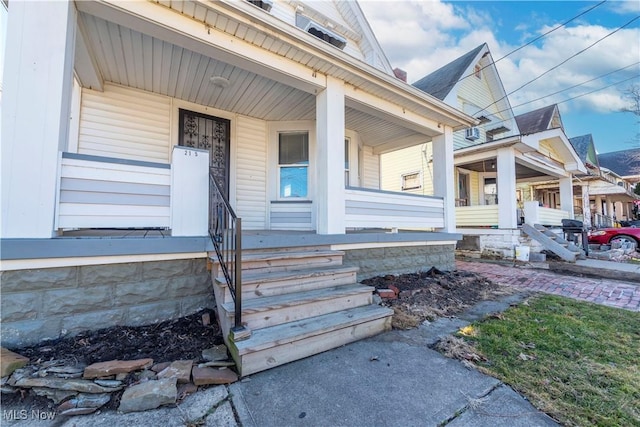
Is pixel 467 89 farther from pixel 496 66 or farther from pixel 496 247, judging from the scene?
pixel 496 247

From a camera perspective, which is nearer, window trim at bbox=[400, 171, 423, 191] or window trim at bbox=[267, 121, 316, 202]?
window trim at bbox=[267, 121, 316, 202]

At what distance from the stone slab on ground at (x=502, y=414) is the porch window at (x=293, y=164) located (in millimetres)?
4105

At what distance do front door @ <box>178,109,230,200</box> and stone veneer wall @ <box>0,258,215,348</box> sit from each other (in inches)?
82.5

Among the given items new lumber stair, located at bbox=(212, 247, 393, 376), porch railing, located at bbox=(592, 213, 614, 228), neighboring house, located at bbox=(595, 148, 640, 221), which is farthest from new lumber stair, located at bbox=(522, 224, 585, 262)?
neighboring house, located at bbox=(595, 148, 640, 221)

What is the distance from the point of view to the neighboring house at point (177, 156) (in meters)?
2.16

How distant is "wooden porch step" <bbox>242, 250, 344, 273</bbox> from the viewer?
2746mm

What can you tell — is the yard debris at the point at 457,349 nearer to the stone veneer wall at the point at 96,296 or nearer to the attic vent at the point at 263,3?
the stone veneer wall at the point at 96,296

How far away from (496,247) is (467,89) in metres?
6.40

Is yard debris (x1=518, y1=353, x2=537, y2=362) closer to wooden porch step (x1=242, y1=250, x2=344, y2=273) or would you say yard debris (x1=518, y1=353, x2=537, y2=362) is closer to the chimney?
wooden porch step (x1=242, y1=250, x2=344, y2=273)

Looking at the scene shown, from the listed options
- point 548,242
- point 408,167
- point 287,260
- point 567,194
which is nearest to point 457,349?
point 287,260

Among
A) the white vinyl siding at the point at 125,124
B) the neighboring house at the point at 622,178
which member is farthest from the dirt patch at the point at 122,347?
the neighboring house at the point at 622,178

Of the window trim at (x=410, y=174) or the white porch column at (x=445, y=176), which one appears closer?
the white porch column at (x=445, y=176)

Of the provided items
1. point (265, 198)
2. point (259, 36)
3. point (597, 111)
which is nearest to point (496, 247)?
point (265, 198)

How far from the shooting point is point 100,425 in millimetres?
1469
